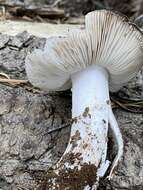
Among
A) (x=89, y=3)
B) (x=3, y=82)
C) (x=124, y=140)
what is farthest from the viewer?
(x=89, y=3)

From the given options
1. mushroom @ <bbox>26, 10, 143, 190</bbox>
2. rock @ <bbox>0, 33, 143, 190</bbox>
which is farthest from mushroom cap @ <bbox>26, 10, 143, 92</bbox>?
rock @ <bbox>0, 33, 143, 190</bbox>

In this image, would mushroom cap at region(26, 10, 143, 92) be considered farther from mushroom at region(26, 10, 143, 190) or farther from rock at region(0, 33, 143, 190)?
rock at region(0, 33, 143, 190)

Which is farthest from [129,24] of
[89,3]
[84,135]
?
[89,3]

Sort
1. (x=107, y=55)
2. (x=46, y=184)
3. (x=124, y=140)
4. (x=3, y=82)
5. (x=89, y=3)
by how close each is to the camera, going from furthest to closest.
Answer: (x=89, y=3), (x=3, y=82), (x=124, y=140), (x=107, y=55), (x=46, y=184)

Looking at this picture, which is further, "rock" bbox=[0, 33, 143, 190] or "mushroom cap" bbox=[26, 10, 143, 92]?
"rock" bbox=[0, 33, 143, 190]

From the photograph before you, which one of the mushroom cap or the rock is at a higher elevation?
the mushroom cap

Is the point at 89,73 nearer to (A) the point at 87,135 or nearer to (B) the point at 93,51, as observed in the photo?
(B) the point at 93,51

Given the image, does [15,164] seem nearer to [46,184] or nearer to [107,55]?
[46,184]
